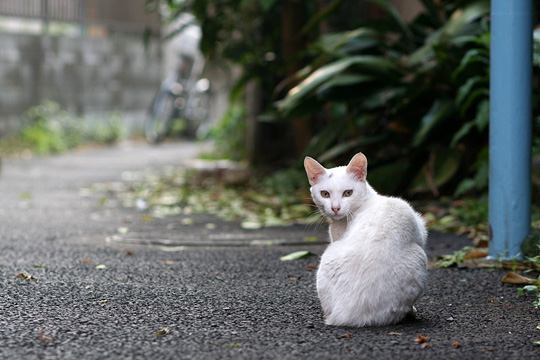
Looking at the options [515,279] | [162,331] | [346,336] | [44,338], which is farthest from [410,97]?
[44,338]

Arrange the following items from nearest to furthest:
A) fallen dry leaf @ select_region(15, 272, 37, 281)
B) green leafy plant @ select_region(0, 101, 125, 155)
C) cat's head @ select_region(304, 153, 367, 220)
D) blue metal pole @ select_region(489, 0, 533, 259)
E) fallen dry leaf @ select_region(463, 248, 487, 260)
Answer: cat's head @ select_region(304, 153, 367, 220)
fallen dry leaf @ select_region(15, 272, 37, 281)
blue metal pole @ select_region(489, 0, 533, 259)
fallen dry leaf @ select_region(463, 248, 487, 260)
green leafy plant @ select_region(0, 101, 125, 155)

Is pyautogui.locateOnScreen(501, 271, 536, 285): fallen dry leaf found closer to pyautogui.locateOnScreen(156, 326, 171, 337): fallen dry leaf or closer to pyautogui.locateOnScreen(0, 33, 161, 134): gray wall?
pyautogui.locateOnScreen(156, 326, 171, 337): fallen dry leaf

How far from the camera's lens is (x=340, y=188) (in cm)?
364

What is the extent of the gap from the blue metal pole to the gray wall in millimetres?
9448

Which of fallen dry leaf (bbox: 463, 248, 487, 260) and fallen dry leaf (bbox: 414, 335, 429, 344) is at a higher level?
fallen dry leaf (bbox: 463, 248, 487, 260)

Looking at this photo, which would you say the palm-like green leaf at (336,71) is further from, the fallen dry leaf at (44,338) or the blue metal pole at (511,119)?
the fallen dry leaf at (44,338)

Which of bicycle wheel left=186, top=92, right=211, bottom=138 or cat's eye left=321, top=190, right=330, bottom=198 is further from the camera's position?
bicycle wheel left=186, top=92, right=211, bottom=138

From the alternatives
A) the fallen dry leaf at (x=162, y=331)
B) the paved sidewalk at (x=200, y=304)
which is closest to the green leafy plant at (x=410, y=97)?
the paved sidewalk at (x=200, y=304)

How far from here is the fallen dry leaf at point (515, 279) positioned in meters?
4.31

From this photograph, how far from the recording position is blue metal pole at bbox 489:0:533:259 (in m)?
4.68

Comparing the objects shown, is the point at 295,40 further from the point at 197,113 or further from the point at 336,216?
the point at 197,113

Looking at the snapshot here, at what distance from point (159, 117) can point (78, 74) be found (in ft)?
4.92

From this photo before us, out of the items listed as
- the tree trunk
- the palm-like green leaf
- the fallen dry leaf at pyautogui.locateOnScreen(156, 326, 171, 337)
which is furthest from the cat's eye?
the tree trunk

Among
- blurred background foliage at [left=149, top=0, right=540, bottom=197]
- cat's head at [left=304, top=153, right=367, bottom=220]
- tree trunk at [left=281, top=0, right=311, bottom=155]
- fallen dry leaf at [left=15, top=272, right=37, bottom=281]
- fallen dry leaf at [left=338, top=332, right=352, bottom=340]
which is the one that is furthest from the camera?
tree trunk at [left=281, top=0, right=311, bottom=155]
